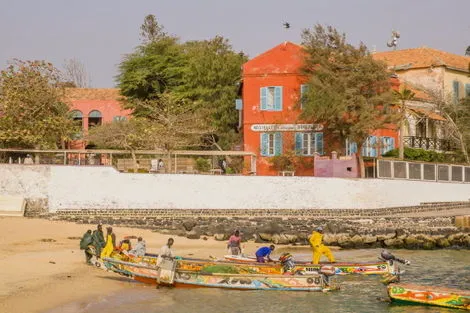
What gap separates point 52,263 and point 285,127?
28952 mm

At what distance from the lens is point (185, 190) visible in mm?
45594

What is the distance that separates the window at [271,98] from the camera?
5456cm

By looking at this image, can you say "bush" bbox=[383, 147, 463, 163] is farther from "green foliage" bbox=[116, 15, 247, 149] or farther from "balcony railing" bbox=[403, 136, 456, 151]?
"green foliage" bbox=[116, 15, 247, 149]

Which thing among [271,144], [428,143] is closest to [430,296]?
[271,144]

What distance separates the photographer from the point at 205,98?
61.8 meters

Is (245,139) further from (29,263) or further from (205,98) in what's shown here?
(29,263)

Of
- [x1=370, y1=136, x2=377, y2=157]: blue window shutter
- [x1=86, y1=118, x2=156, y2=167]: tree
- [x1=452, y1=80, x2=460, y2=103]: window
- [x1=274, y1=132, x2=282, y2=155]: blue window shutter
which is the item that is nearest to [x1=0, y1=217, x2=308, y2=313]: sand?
[x1=86, y1=118, x2=156, y2=167]: tree

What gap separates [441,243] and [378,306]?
16.4 meters

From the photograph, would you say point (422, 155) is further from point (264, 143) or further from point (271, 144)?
point (264, 143)

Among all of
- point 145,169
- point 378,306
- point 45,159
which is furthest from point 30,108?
point 378,306

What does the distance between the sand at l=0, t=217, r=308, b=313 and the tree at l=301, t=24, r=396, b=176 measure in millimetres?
16075

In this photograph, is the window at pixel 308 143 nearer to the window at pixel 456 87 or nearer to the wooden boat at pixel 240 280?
the window at pixel 456 87

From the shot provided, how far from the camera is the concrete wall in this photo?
44.0m

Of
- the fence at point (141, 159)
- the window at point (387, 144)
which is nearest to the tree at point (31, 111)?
the fence at point (141, 159)
